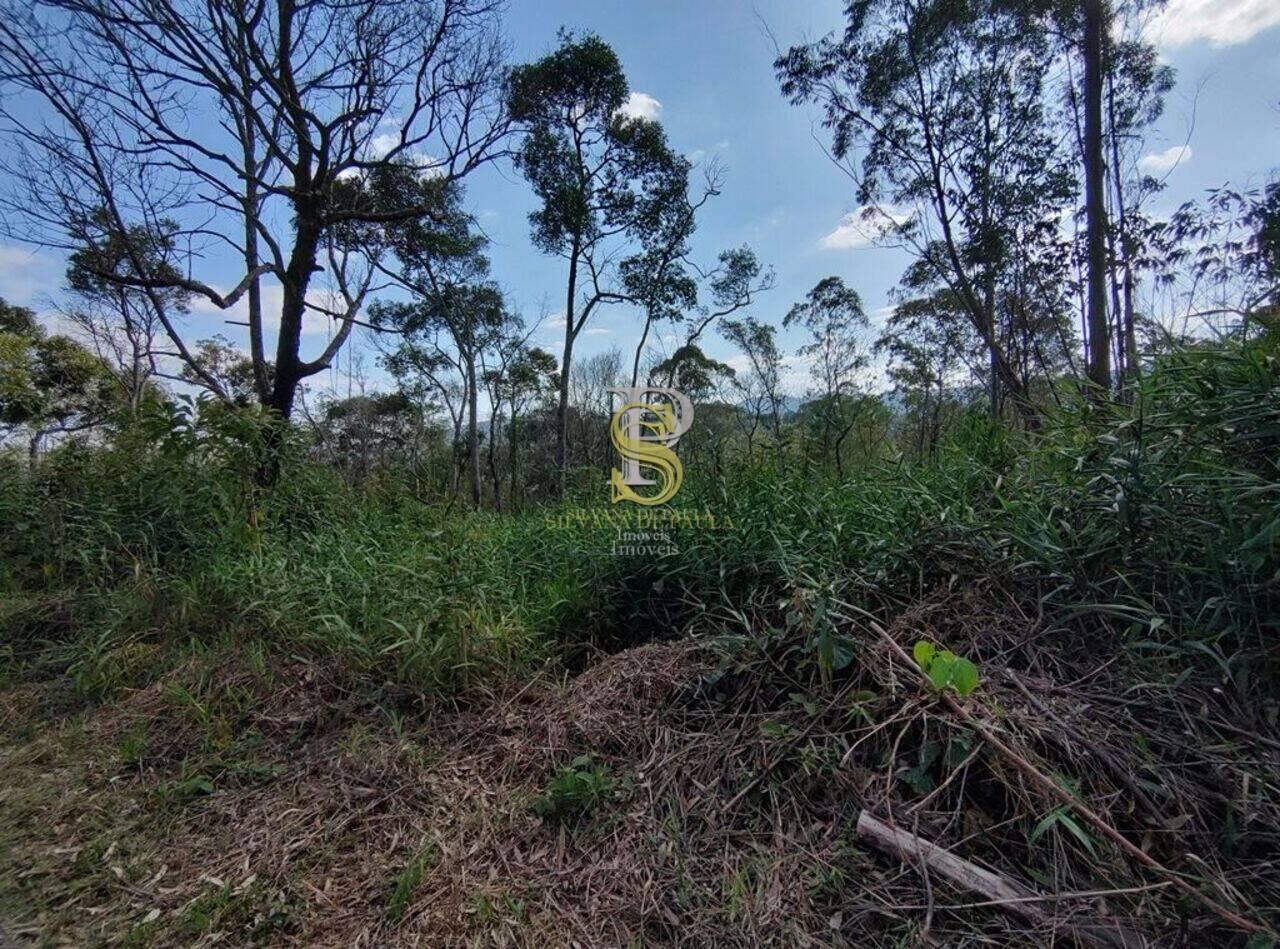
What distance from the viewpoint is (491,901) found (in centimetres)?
116

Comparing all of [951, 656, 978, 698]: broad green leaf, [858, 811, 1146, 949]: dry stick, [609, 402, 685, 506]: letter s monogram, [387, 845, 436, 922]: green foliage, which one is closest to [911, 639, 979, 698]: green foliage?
[951, 656, 978, 698]: broad green leaf

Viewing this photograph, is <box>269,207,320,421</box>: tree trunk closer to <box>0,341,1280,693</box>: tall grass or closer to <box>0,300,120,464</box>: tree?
<box>0,341,1280,693</box>: tall grass

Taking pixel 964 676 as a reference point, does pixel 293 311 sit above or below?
above

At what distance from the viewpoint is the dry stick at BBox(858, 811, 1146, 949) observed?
2.95 ft

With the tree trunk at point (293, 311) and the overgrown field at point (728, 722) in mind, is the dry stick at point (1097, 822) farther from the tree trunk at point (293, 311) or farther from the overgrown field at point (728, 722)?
the tree trunk at point (293, 311)

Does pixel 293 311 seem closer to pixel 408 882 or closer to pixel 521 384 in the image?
pixel 408 882

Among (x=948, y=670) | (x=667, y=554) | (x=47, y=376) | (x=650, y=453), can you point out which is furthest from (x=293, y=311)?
(x=47, y=376)

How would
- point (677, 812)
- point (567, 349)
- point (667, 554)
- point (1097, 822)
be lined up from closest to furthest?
1. point (1097, 822)
2. point (677, 812)
3. point (667, 554)
4. point (567, 349)

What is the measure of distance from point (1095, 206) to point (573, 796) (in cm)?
654

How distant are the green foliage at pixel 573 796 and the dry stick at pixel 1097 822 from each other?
92 centimetres

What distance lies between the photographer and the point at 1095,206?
4.73 metres

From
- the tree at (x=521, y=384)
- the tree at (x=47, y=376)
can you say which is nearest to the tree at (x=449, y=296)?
the tree at (x=521, y=384)

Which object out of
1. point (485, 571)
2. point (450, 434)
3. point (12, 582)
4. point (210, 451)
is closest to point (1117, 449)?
point (485, 571)

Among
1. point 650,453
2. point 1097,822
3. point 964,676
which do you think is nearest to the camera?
point 1097,822
